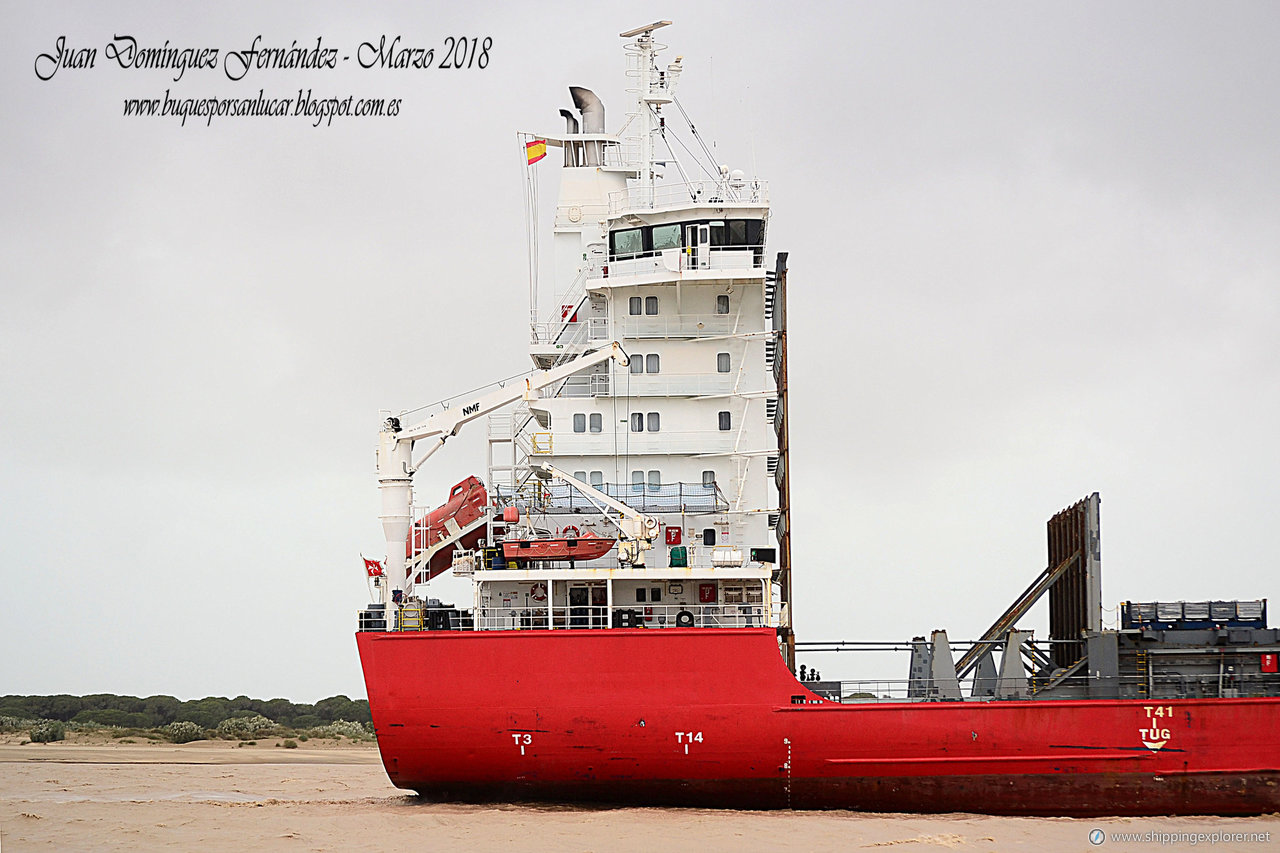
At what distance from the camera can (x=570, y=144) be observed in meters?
27.1

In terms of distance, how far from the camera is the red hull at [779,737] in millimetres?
20625

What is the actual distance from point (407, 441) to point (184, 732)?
18.9 meters

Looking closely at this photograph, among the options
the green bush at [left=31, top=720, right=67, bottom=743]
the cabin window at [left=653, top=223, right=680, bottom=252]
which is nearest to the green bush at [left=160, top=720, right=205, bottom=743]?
the green bush at [left=31, top=720, right=67, bottom=743]

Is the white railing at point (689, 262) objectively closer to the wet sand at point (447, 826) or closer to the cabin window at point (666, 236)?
the cabin window at point (666, 236)

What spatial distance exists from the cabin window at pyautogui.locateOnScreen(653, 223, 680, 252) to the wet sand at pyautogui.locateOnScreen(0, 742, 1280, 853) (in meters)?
9.73

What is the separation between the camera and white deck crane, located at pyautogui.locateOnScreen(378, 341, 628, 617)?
2277 cm

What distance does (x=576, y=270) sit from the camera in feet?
87.4

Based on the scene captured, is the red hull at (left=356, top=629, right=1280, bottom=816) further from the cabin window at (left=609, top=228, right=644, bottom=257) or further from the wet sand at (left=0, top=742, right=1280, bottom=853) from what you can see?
the cabin window at (left=609, top=228, right=644, bottom=257)

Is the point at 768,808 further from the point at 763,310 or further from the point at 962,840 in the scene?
the point at 763,310

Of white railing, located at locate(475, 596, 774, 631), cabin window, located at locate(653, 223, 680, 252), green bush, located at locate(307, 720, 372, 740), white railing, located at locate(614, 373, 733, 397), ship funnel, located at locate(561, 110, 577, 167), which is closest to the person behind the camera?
white railing, located at locate(475, 596, 774, 631)

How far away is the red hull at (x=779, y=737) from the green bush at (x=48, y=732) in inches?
741

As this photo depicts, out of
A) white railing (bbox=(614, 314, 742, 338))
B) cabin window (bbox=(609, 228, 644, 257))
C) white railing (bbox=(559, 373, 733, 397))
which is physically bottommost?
white railing (bbox=(559, 373, 733, 397))

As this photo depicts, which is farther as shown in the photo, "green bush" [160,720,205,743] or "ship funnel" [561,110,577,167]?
"green bush" [160,720,205,743]

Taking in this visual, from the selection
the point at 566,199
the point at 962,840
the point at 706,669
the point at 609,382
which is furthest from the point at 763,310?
the point at 962,840
